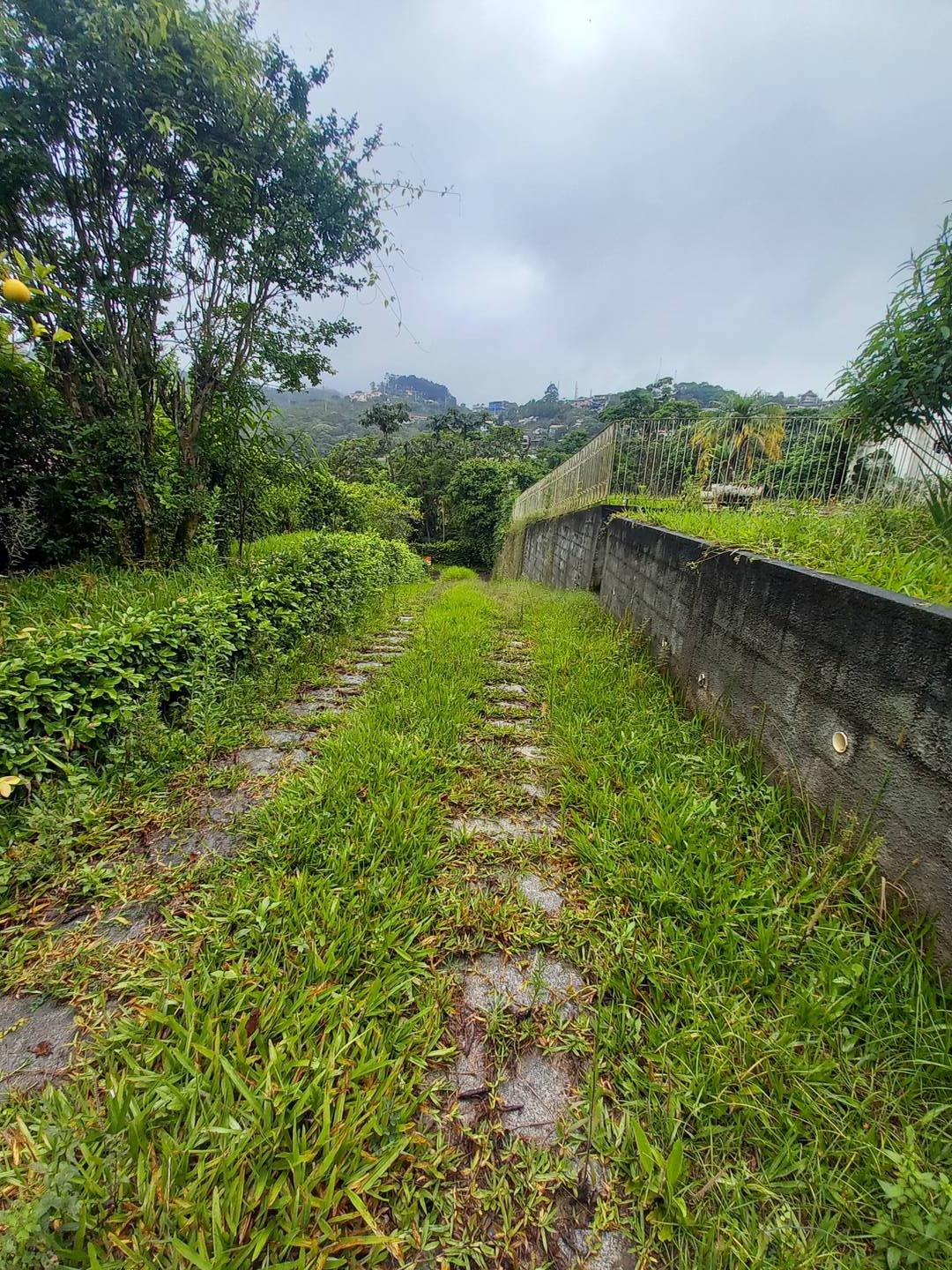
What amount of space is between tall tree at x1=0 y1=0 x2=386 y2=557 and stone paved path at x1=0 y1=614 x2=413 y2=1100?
2910mm

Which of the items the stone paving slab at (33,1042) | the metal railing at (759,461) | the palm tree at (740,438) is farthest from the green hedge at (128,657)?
the palm tree at (740,438)

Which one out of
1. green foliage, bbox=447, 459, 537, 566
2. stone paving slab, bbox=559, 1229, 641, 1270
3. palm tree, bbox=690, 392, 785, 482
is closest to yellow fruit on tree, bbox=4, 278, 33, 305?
stone paving slab, bbox=559, 1229, 641, 1270

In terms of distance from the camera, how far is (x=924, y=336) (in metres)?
2.18

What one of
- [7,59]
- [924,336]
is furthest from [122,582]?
[924,336]

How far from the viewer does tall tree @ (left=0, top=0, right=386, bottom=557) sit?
3.04 m

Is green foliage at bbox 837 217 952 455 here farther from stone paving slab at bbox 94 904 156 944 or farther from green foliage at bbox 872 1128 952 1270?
stone paving slab at bbox 94 904 156 944

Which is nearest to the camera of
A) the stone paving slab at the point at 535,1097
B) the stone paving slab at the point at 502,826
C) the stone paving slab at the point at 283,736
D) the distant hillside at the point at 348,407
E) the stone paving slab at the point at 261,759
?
the stone paving slab at the point at 535,1097

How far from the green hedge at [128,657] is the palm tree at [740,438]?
4.11 m

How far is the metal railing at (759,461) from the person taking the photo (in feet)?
9.24

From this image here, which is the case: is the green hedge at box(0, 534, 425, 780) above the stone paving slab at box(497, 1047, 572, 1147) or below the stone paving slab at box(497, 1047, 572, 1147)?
above

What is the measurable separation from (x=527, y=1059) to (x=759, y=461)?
5034mm

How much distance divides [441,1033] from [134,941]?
3.01 feet

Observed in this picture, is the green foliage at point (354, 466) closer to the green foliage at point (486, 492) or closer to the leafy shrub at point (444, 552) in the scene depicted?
the green foliage at point (486, 492)

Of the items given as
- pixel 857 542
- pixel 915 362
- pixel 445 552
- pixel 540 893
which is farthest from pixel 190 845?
pixel 445 552
